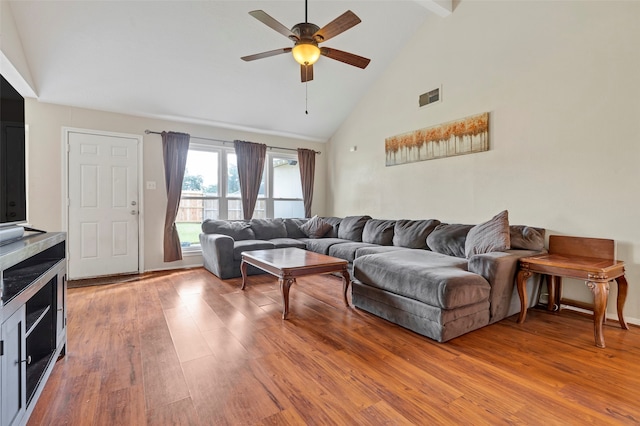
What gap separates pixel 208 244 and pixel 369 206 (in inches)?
108

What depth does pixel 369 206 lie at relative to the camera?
531 centimetres

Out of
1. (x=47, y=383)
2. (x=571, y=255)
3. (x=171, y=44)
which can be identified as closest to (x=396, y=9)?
(x=171, y=44)

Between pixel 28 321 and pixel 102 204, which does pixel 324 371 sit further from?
pixel 102 204

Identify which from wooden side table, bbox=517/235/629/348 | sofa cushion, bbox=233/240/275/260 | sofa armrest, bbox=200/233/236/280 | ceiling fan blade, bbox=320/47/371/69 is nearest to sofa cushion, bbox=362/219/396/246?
sofa cushion, bbox=233/240/275/260

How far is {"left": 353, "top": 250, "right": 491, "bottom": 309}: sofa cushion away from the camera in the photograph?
2.24 metres

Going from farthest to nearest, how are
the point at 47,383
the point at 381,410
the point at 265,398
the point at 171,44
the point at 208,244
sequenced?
1. the point at 208,244
2. the point at 171,44
3. the point at 47,383
4. the point at 265,398
5. the point at 381,410

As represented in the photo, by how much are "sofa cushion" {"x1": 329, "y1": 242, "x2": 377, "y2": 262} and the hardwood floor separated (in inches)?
47.2

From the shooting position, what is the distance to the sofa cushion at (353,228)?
487cm

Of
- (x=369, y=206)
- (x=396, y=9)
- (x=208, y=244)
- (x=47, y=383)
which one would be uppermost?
(x=396, y=9)

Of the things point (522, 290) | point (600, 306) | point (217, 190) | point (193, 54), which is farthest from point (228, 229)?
point (600, 306)

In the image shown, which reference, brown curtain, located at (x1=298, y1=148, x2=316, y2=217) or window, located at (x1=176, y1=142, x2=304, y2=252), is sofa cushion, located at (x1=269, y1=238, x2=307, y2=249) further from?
brown curtain, located at (x1=298, y1=148, x2=316, y2=217)

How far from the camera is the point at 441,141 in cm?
405

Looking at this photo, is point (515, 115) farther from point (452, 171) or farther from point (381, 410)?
point (381, 410)

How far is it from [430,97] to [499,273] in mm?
2687
